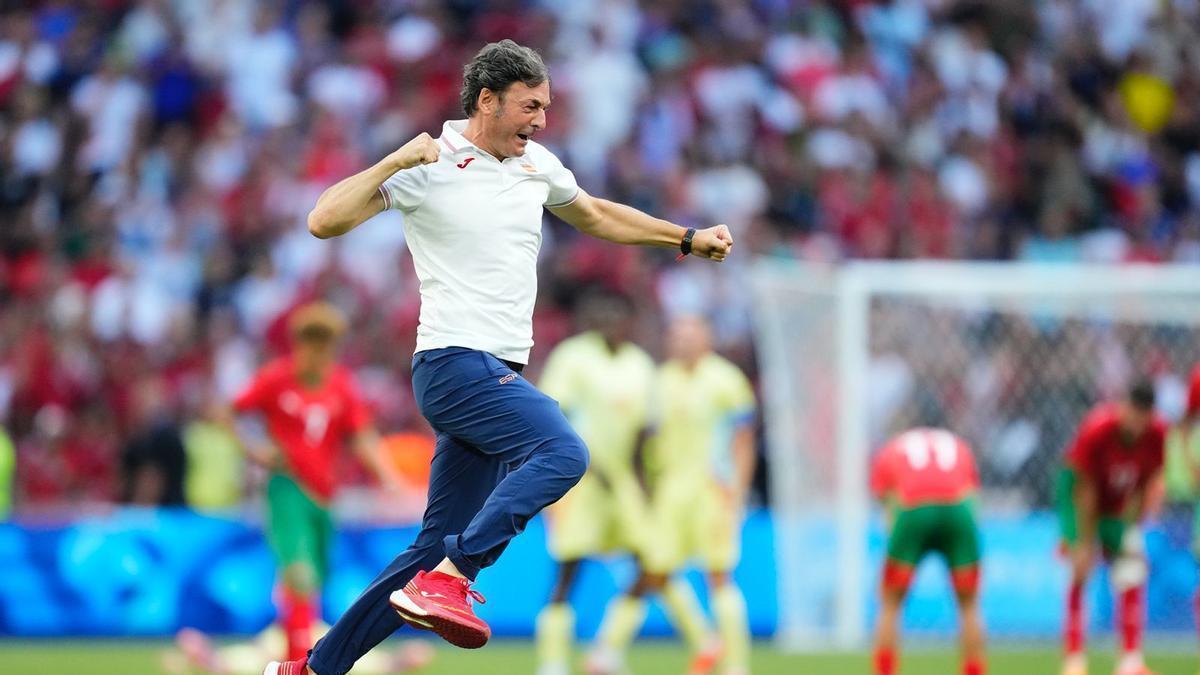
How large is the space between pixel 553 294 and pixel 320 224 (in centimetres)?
1180

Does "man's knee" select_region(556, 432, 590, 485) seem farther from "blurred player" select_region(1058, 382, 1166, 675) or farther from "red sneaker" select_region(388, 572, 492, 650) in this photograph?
"blurred player" select_region(1058, 382, 1166, 675)

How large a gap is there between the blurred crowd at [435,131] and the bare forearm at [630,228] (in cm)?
1000

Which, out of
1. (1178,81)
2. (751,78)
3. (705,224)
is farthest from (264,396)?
(1178,81)

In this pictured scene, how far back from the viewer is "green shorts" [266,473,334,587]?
38.7 feet

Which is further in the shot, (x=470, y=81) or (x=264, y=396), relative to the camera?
(x=264, y=396)

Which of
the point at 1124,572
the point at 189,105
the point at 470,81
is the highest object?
the point at 189,105

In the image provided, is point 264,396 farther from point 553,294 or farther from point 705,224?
point 705,224

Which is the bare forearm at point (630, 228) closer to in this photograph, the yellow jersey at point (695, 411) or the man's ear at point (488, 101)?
the man's ear at point (488, 101)

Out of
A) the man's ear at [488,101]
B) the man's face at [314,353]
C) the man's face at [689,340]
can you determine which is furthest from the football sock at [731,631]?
the man's ear at [488,101]

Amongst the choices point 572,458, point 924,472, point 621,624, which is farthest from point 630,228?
point 621,624

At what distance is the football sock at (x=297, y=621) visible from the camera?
11.6 metres

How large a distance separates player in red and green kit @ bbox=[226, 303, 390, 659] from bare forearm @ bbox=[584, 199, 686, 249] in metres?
4.23

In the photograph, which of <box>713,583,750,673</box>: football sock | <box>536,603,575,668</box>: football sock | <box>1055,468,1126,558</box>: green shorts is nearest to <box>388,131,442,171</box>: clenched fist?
<box>536,603,575,668</box>: football sock

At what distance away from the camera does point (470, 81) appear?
7.46m
